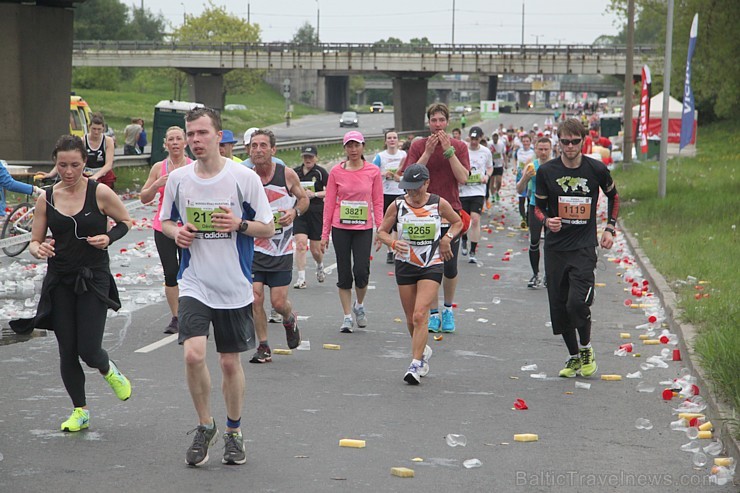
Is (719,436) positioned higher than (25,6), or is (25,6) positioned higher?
(25,6)

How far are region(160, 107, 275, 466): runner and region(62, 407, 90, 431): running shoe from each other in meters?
1.11

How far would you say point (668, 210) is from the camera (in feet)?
80.3

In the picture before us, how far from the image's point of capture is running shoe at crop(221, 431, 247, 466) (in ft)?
22.1

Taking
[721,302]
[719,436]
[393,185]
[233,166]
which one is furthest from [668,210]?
[233,166]

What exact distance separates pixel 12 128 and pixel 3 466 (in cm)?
2417

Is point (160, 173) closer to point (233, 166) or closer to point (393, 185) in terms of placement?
point (233, 166)

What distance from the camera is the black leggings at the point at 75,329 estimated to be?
7465 mm

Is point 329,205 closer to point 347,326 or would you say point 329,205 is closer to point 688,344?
point 347,326

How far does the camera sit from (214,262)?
6.67 meters

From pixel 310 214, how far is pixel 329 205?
3.39 meters

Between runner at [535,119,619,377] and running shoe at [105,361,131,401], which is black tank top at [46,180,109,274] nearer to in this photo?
running shoe at [105,361,131,401]

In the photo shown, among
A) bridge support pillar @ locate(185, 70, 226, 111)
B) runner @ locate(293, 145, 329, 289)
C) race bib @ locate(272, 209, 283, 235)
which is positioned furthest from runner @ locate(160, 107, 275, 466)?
bridge support pillar @ locate(185, 70, 226, 111)

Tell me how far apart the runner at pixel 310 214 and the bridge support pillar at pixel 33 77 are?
16.3 meters

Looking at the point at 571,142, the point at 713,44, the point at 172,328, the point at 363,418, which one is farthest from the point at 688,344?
the point at 713,44
